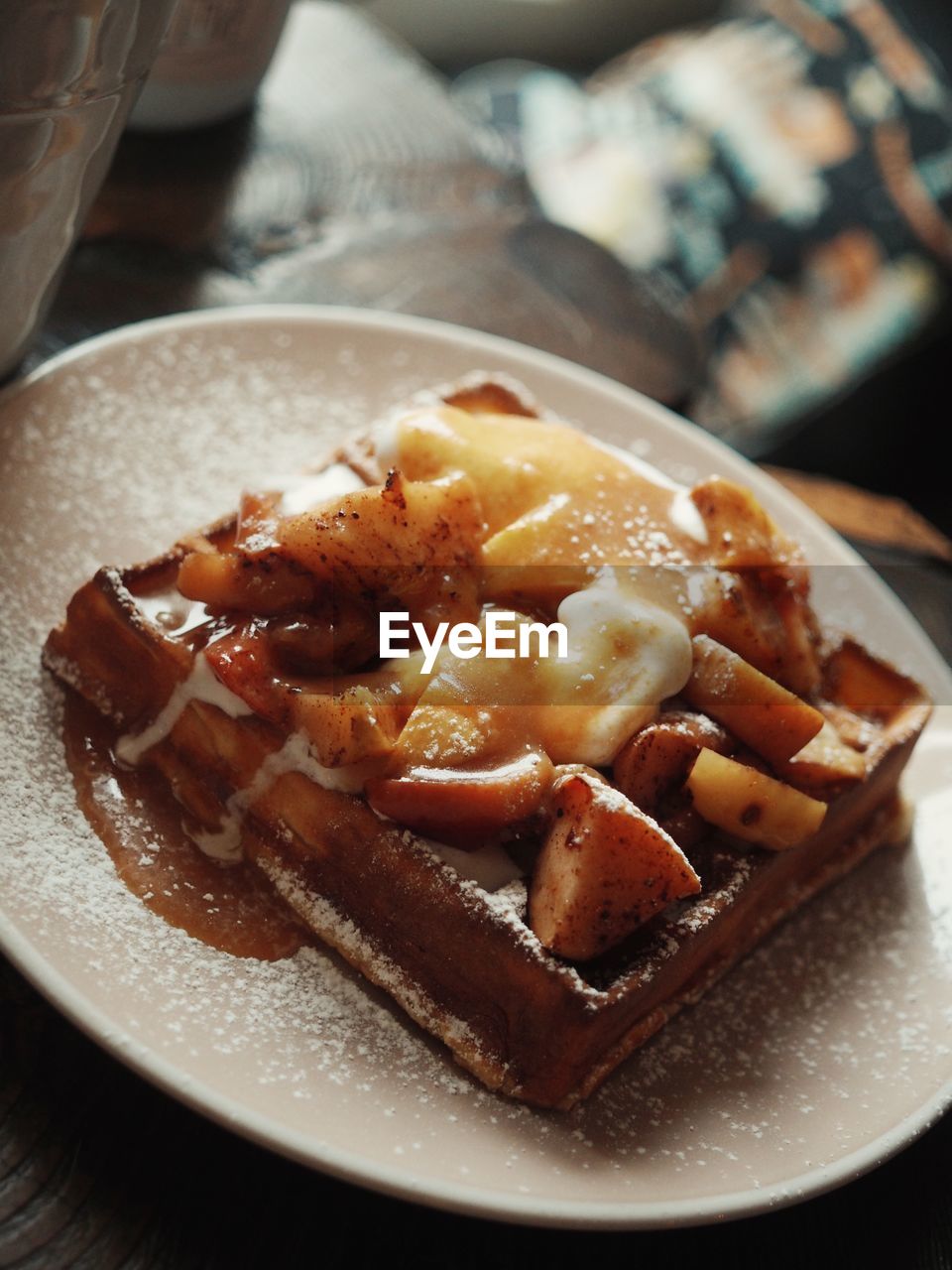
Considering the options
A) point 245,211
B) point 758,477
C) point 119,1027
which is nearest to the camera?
point 119,1027

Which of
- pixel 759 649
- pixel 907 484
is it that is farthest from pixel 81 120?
pixel 907 484

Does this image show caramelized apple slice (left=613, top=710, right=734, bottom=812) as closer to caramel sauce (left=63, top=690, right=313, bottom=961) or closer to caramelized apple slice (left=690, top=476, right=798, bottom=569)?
caramelized apple slice (left=690, top=476, right=798, bottom=569)

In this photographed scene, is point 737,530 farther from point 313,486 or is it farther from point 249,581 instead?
point 249,581

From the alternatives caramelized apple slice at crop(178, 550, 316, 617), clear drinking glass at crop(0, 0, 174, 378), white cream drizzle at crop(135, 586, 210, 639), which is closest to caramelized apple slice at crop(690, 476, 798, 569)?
caramelized apple slice at crop(178, 550, 316, 617)

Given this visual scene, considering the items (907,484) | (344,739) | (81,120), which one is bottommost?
(907,484)

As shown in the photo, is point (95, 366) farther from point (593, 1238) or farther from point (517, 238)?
point (593, 1238)

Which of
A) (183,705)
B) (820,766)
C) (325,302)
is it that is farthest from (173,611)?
(325,302)

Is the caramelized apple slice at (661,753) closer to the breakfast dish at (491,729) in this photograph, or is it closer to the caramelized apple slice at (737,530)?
the breakfast dish at (491,729)

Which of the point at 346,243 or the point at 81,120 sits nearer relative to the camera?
the point at 81,120
